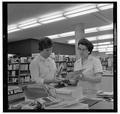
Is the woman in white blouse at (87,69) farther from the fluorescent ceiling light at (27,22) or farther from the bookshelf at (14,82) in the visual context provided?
the fluorescent ceiling light at (27,22)

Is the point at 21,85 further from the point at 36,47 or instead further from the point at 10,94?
the point at 36,47

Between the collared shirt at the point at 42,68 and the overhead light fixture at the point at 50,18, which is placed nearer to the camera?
the collared shirt at the point at 42,68

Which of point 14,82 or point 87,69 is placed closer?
point 14,82

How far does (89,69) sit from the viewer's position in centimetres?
121

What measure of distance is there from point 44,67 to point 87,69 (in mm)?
379

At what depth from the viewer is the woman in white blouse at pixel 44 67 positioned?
1133 mm

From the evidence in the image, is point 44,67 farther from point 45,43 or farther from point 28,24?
point 28,24

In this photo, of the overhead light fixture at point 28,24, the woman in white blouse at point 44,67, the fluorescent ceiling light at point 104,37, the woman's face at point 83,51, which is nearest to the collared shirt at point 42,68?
the woman in white blouse at point 44,67

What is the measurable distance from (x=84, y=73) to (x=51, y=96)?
341 millimetres

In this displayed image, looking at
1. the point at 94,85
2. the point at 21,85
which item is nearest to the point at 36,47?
the point at 21,85

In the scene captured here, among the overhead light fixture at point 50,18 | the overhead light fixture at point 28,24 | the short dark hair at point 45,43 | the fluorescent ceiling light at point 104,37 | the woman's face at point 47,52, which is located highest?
the overhead light fixture at point 50,18

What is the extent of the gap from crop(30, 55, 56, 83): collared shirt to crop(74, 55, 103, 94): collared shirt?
21cm

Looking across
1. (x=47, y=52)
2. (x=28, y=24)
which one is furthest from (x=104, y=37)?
Answer: (x=28, y=24)

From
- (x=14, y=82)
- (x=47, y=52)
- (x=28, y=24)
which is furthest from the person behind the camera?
(x=28, y=24)
